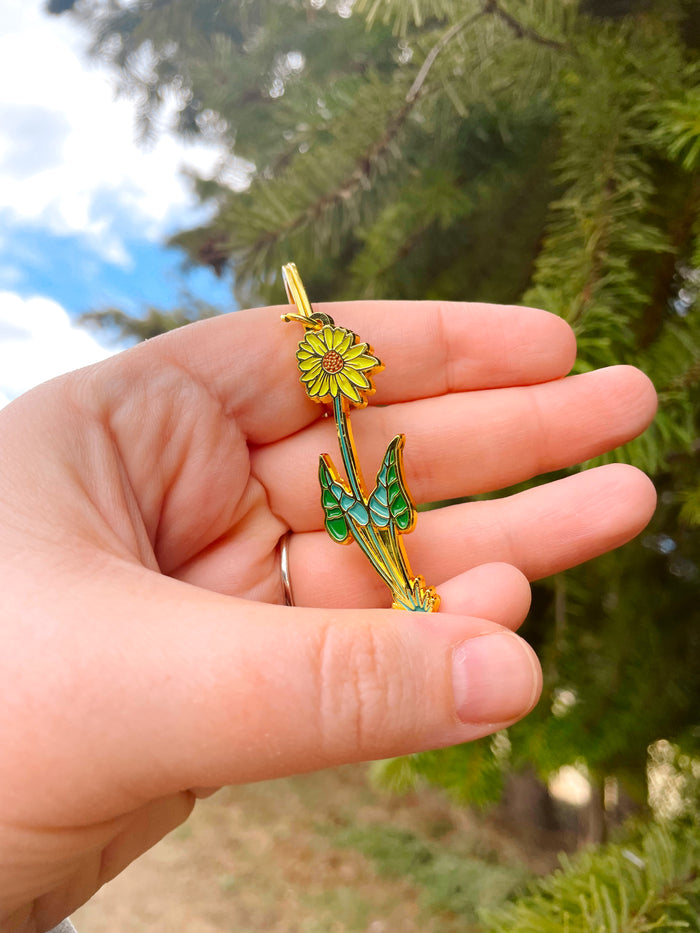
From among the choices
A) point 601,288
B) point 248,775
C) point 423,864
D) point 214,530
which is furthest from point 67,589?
point 423,864

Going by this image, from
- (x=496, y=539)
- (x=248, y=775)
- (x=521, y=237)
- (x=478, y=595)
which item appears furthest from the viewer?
(x=521, y=237)

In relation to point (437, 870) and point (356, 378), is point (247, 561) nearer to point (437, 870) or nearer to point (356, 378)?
point (356, 378)

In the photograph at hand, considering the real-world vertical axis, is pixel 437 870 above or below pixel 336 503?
below

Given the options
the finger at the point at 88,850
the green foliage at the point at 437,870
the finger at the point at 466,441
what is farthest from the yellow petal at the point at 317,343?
the green foliage at the point at 437,870

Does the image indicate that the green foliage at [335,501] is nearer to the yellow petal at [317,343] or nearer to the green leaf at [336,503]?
the green leaf at [336,503]

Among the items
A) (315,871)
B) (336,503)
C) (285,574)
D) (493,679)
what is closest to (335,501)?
(336,503)

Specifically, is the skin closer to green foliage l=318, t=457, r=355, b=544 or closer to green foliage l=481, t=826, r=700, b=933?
green foliage l=318, t=457, r=355, b=544

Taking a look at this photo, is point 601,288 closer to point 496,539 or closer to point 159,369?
point 496,539
